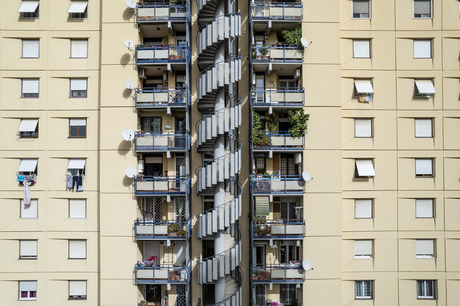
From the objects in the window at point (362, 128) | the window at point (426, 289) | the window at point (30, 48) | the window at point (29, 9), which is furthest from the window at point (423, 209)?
the window at point (29, 9)

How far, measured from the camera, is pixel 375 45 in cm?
1608

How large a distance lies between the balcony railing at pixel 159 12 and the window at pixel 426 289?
17886mm

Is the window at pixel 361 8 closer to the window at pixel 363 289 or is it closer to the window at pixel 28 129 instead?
the window at pixel 363 289

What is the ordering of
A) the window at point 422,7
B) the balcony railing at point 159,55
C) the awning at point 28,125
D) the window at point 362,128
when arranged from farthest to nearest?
the window at point 422,7, the window at point 362,128, the awning at point 28,125, the balcony railing at point 159,55

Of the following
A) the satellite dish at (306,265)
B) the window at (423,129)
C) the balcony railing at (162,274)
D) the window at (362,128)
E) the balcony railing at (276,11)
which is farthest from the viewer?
the window at (423,129)

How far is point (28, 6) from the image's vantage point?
16062mm

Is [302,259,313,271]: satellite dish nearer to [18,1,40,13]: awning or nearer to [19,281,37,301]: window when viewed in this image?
[19,281,37,301]: window

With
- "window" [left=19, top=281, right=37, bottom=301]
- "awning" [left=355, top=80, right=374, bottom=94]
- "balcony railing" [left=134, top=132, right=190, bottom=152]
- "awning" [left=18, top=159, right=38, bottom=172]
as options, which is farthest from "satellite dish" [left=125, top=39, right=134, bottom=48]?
"window" [left=19, top=281, right=37, bottom=301]

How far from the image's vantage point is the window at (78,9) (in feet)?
52.0

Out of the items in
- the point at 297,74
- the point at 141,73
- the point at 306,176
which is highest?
the point at 141,73

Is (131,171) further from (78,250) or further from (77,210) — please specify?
(78,250)

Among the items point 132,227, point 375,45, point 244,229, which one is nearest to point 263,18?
point 375,45

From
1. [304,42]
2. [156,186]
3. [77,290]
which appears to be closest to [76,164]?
[156,186]

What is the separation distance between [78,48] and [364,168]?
52.5 ft
